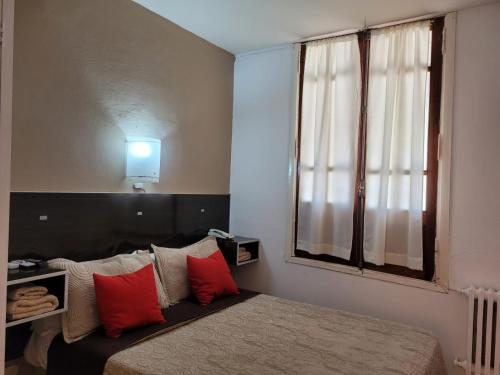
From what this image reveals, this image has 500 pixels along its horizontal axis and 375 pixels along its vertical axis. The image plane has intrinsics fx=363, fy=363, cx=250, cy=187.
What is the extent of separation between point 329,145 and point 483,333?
1.72m

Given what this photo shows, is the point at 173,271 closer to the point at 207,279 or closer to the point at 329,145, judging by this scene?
the point at 207,279

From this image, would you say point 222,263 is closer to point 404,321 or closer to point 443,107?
point 404,321

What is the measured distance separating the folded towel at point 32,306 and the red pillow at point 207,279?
970mm

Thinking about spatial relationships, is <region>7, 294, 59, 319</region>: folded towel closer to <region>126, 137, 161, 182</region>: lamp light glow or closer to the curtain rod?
<region>126, 137, 161, 182</region>: lamp light glow

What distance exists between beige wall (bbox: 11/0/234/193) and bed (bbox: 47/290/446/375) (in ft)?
3.32

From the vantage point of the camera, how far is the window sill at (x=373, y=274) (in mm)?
2628

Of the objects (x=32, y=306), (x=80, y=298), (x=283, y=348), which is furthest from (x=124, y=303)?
(x=283, y=348)

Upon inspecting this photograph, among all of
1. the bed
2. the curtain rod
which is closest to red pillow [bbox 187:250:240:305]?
the bed

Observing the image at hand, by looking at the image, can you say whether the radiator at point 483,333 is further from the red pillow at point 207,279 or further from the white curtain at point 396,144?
the red pillow at point 207,279

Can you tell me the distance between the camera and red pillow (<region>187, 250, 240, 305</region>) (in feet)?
8.68

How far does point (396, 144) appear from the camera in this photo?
2758mm

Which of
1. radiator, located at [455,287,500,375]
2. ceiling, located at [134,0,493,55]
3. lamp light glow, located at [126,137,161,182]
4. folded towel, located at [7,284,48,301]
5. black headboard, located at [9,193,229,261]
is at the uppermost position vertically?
ceiling, located at [134,0,493,55]

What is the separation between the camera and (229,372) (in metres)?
1.72

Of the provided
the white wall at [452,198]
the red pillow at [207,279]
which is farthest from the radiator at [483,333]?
the red pillow at [207,279]
